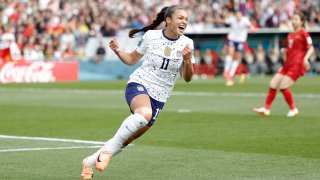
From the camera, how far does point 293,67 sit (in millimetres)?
18828

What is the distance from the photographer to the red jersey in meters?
18.8

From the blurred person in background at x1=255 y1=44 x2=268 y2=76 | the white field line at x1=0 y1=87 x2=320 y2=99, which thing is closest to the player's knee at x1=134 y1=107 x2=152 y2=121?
the white field line at x1=0 y1=87 x2=320 y2=99

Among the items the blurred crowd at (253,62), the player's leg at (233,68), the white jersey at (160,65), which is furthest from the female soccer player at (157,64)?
the blurred crowd at (253,62)

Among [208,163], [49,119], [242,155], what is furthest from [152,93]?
[49,119]

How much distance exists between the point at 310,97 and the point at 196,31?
17.6 m

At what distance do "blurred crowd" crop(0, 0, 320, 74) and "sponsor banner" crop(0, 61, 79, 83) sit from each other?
28.6 inches

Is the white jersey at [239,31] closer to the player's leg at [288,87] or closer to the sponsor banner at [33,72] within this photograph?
the sponsor banner at [33,72]

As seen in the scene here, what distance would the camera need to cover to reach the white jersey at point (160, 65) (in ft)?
33.9

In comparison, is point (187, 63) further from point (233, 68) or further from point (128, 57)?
point (233, 68)

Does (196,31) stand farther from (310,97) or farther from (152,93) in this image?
(152,93)

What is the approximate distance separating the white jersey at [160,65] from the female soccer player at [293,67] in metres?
8.52

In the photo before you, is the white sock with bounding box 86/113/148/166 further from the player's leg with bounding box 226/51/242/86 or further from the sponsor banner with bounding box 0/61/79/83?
the sponsor banner with bounding box 0/61/79/83

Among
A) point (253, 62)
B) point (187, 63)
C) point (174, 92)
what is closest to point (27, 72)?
point (174, 92)

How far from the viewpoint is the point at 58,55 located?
38.4 metres
